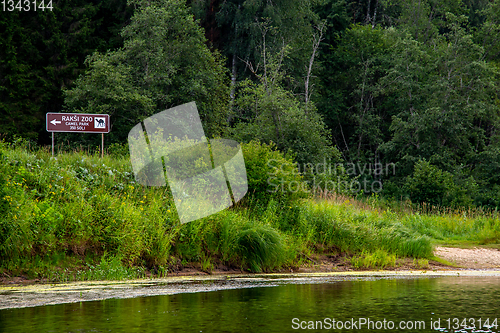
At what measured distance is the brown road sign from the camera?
51.2 feet

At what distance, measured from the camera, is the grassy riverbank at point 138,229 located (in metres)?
10.4

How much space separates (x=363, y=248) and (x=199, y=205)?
4397mm

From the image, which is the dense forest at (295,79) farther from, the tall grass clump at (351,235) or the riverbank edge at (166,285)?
the riverbank edge at (166,285)

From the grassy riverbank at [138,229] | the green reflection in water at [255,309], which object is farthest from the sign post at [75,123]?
the green reflection in water at [255,309]

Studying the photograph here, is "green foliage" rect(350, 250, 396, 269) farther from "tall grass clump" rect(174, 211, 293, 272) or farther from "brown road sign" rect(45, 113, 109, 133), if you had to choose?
"brown road sign" rect(45, 113, 109, 133)

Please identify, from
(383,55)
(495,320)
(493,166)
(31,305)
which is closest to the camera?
(495,320)

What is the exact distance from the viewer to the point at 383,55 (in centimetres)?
4231

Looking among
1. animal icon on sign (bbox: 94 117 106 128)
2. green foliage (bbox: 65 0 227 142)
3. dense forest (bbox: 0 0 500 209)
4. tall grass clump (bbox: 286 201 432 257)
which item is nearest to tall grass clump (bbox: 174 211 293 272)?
tall grass clump (bbox: 286 201 432 257)

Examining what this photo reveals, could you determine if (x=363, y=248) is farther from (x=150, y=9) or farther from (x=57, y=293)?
(x=150, y=9)

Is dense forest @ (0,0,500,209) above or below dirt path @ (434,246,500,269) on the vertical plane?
above

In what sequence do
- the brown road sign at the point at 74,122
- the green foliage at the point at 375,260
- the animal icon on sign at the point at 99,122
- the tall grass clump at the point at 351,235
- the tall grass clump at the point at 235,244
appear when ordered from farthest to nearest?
1. the animal icon on sign at the point at 99,122
2. the brown road sign at the point at 74,122
3. the tall grass clump at the point at 351,235
4. the green foliage at the point at 375,260
5. the tall grass clump at the point at 235,244

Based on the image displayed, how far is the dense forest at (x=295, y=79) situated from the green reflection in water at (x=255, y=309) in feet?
53.5

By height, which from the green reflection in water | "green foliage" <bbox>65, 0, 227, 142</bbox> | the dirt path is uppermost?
"green foliage" <bbox>65, 0, 227, 142</bbox>

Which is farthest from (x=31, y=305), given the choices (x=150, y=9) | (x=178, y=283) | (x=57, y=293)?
(x=150, y=9)
